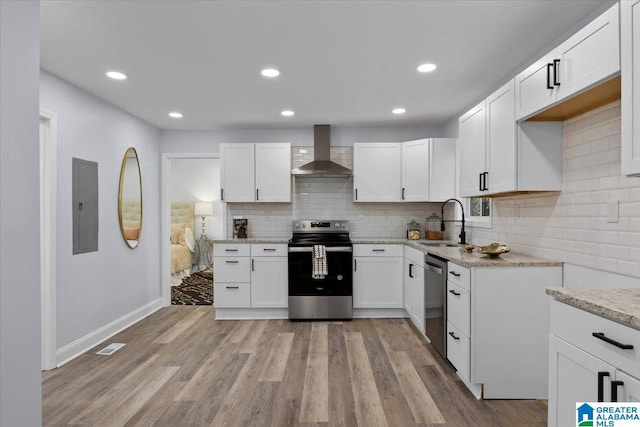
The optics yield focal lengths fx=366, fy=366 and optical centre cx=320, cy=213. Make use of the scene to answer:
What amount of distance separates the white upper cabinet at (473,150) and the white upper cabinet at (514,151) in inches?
1.5

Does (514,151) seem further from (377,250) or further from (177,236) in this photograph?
(177,236)

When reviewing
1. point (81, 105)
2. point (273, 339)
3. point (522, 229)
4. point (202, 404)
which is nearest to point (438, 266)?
point (522, 229)

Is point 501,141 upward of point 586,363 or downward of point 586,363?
upward

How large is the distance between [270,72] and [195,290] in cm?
415

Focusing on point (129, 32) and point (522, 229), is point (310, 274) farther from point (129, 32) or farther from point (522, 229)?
point (129, 32)

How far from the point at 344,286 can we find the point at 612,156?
9.54 ft

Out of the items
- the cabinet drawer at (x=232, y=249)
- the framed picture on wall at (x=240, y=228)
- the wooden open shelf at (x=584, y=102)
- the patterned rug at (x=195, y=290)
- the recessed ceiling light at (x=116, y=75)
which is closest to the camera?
the wooden open shelf at (x=584, y=102)

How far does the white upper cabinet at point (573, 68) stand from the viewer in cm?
160

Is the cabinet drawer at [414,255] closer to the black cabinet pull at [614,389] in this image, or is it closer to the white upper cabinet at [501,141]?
the white upper cabinet at [501,141]

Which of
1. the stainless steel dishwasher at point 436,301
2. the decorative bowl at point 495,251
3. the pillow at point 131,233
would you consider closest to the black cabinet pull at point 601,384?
the decorative bowl at point 495,251

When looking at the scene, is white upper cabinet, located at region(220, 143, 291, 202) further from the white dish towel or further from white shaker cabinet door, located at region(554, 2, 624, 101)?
white shaker cabinet door, located at region(554, 2, 624, 101)

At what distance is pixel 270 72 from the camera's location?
3033mm

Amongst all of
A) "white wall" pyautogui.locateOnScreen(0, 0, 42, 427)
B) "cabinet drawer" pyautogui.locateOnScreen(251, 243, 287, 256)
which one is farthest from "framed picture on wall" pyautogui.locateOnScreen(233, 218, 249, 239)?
"white wall" pyautogui.locateOnScreen(0, 0, 42, 427)

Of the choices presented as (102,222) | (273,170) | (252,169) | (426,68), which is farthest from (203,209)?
(426,68)
